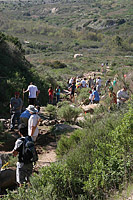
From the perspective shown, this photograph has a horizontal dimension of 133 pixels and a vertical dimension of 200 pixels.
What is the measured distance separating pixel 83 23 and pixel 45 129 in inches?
4593

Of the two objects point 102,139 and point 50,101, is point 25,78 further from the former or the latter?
point 102,139

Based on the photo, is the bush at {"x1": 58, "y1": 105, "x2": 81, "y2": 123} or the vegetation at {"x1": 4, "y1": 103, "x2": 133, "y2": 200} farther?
the bush at {"x1": 58, "y1": 105, "x2": 81, "y2": 123}

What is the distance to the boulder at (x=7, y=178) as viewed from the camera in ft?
18.8

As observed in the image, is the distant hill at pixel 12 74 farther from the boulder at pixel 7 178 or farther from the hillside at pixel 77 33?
the hillside at pixel 77 33


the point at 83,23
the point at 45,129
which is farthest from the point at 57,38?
the point at 45,129

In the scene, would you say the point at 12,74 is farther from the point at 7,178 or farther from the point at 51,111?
the point at 7,178

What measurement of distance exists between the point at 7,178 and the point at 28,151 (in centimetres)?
151

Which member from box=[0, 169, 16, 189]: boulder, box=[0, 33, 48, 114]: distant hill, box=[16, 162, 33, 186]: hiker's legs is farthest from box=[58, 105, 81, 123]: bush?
box=[16, 162, 33, 186]: hiker's legs

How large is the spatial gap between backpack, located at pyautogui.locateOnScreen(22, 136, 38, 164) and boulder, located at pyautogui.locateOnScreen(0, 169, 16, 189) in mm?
1298

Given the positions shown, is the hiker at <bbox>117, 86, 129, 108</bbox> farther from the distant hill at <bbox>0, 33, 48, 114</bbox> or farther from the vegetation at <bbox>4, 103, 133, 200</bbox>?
the distant hill at <bbox>0, 33, 48, 114</bbox>

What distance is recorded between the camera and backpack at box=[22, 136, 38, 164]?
4664 millimetres

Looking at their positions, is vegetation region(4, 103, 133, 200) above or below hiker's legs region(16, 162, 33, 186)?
above

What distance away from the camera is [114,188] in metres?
3.88

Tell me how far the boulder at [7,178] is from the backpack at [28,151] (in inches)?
51.1
